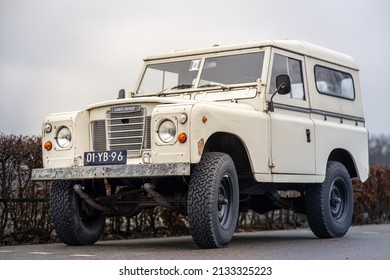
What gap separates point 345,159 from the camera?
11.0 meters

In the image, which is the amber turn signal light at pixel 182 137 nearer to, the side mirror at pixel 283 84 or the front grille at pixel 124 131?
the front grille at pixel 124 131

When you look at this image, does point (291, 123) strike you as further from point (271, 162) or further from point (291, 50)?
point (291, 50)

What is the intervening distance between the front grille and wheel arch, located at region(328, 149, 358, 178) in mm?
3268

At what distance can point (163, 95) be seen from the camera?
9.65m

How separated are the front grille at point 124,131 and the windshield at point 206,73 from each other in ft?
4.36

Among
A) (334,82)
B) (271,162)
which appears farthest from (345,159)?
(271,162)

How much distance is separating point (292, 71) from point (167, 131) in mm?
2557

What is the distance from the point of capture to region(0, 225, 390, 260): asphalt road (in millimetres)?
7391

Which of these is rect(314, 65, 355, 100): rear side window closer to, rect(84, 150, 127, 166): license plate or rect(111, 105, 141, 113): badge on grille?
rect(111, 105, 141, 113): badge on grille

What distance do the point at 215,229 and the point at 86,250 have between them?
138 cm

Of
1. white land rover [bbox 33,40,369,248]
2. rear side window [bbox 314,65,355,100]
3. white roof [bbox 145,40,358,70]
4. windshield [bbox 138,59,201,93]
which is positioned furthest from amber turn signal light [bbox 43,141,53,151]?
rear side window [bbox 314,65,355,100]

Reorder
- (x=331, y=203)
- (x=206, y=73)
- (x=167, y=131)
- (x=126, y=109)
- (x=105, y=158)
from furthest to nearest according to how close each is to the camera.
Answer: (x=331, y=203) < (x=206, y=73) < (x=126, y=109) < (x=105, y=158) < (x=167, y=131)
